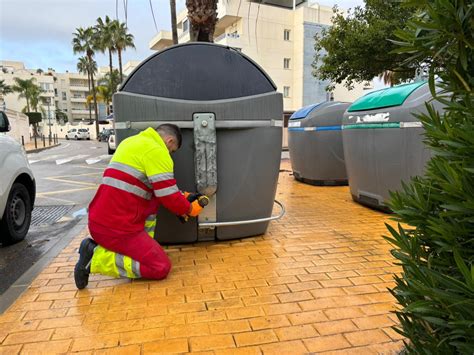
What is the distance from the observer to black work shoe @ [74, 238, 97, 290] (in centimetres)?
311

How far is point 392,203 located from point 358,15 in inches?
468

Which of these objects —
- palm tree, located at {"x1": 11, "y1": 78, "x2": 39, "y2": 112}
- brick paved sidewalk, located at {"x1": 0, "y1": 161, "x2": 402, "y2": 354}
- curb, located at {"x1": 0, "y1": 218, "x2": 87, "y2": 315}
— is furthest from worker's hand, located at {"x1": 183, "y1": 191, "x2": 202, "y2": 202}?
palm tree, located at {"x1": 11, "y1": 78, "x2": 39, "y2": 112}

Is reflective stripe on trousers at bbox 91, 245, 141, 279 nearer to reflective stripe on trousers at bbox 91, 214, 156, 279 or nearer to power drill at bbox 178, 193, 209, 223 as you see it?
reflective stripe on trousers at bbox 91, 214, 156, 279

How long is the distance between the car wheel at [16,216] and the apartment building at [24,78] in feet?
201

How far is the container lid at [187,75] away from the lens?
146 inches

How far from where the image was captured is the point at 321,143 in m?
7.65

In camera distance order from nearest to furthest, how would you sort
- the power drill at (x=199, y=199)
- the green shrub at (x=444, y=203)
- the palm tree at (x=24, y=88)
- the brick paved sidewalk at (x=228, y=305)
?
the green shrub at (x=444, y=203) → the brick paved sidewalk at (x=228, y=305) → the power drill at (x=199, y=199) → the palm tree at (x=24, y=88)

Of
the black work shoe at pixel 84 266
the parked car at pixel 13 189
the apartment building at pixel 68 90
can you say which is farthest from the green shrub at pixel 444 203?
the apartment building at pixel 68 90

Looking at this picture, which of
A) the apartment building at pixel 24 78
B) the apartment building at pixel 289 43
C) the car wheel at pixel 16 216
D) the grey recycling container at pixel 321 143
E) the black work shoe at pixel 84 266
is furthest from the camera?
the apartment building at pixel 24 78

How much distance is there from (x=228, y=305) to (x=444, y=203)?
188 cm

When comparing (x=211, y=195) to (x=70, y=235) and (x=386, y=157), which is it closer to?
(x=70, y=235)

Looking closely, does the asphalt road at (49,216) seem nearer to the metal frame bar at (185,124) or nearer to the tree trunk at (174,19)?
A: the metal frame bar at (185,124)

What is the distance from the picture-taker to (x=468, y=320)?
1192 millimetres

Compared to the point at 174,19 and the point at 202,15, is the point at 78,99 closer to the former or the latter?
the point at 174,19
